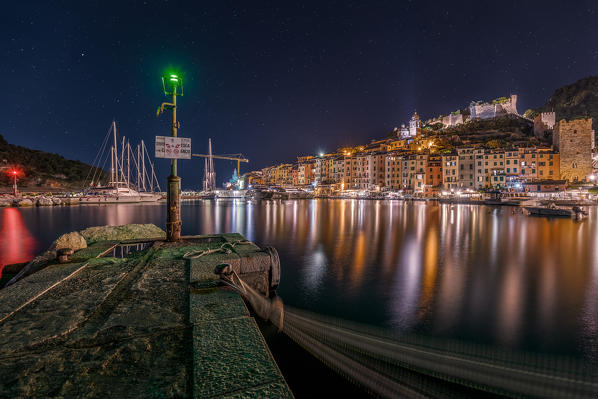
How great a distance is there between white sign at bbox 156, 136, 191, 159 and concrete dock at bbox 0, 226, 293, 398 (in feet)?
13.5

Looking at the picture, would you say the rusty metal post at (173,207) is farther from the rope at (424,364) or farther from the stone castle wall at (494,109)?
the stone castle wall at (494,109)

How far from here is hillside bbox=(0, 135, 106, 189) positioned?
236ft

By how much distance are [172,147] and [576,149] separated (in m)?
103

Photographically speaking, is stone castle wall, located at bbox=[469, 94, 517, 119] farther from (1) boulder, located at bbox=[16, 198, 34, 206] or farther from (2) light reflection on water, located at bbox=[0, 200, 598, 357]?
(1) boulder, located at bbox=[16, 198, 34, 206]

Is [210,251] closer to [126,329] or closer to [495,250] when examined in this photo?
[126,329]

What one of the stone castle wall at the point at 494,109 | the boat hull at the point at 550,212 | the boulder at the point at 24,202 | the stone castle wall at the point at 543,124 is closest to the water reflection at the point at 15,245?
the boulder at the point at 24,202

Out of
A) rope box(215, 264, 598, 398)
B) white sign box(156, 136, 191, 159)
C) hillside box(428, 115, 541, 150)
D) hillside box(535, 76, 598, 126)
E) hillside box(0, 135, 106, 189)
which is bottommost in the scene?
rope box(215, 264, 598, 398)

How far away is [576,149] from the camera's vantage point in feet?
248

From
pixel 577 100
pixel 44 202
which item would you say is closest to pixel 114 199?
pixel 44 202

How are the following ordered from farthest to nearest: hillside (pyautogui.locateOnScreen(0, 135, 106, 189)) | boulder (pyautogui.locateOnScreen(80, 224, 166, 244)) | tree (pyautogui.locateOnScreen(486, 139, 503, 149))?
tree (pyautogui.locateOnScreen(486, 139, 503, 149)) < hillside (pyautogui.locateOnScreen(0, 135, 106, 189)) < boulder (pyautogui.locateOnScreen(80, 224, 166, 244))

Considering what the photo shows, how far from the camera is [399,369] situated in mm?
4105

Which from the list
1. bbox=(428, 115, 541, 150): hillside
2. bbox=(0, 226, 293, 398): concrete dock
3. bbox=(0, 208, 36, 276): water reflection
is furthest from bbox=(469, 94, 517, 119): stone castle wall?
bbox=(0, 226, 293, 398): concrete dock

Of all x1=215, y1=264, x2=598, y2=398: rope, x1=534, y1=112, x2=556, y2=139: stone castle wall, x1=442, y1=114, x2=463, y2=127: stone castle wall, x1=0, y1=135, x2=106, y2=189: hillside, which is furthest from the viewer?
x1=442, y1=114, x2=463, y2=127: stone castle wall

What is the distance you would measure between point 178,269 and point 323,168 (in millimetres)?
126370
